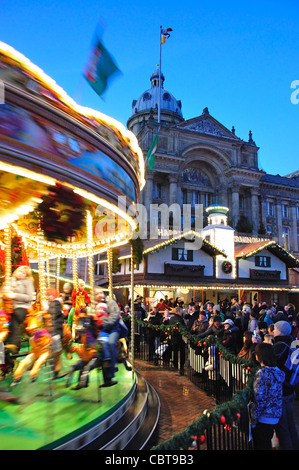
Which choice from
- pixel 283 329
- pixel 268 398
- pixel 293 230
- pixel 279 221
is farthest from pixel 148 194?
pixel 268 398

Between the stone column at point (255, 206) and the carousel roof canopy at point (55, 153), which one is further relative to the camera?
the stone column at point (255, 206)

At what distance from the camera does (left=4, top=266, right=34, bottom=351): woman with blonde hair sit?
16.7 feet

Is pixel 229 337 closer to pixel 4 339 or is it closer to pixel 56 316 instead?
pixel 56 316

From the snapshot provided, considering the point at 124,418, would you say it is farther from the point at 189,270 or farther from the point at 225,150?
the point at 225,150

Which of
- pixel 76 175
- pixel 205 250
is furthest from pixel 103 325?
pixel 205 250

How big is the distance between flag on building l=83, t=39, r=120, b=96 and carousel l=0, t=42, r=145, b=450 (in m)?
0.41

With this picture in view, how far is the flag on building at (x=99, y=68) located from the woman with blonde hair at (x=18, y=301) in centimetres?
311

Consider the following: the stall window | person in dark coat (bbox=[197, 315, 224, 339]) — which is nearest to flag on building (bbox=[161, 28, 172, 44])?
the stall window

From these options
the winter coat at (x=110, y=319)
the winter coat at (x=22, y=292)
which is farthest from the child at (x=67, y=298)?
the winter coat at (x=22, y=292)

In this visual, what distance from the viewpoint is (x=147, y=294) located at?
76.6ft

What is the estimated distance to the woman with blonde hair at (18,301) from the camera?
16.7 ft

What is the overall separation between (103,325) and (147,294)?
1782 cm

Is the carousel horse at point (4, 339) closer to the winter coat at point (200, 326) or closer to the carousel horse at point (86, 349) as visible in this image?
the carousel horse at point (86, 349)

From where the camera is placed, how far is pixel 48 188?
187 inches
